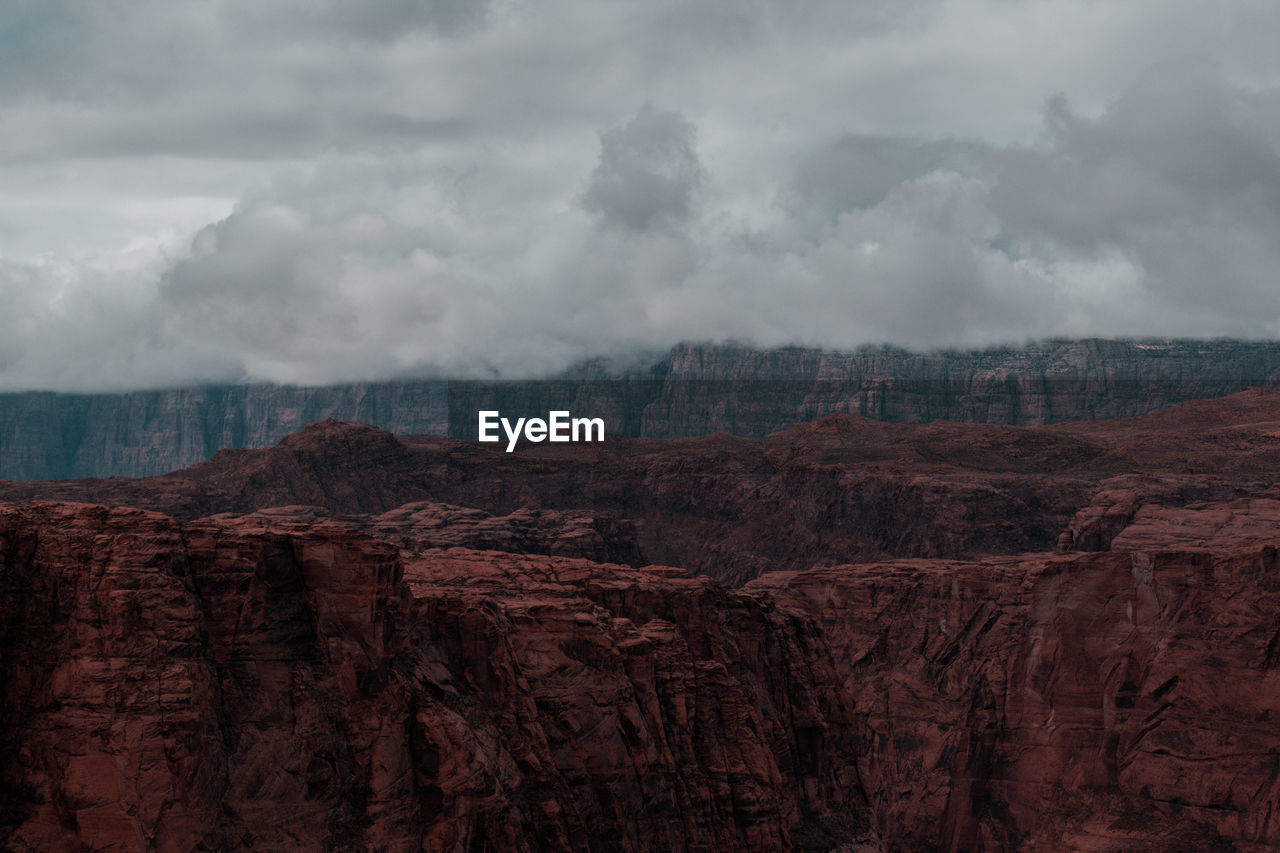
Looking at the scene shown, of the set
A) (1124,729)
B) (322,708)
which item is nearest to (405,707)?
(322,708)

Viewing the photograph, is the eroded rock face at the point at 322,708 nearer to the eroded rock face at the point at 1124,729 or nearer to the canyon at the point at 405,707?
the canyon at the point at 405,707

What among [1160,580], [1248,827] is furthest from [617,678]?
[1160,580]

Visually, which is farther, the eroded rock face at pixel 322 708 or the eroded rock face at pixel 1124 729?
the eroded rock face at pixel 1124 729

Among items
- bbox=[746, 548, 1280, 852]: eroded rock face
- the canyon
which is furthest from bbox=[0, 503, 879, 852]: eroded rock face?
bbox=[746, 548, 1280, 852]: eroded rock face

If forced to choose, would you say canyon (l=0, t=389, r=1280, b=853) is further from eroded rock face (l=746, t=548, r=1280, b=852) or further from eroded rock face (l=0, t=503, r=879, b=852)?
eroded rock face (l=746, t=548, r=1280, b=852)

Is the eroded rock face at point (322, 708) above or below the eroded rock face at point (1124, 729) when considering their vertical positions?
above

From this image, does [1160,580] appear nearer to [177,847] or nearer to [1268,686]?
[1268,686]

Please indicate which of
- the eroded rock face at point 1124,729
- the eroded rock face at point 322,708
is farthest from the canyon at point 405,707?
the eroded rock face at point 1124,729
